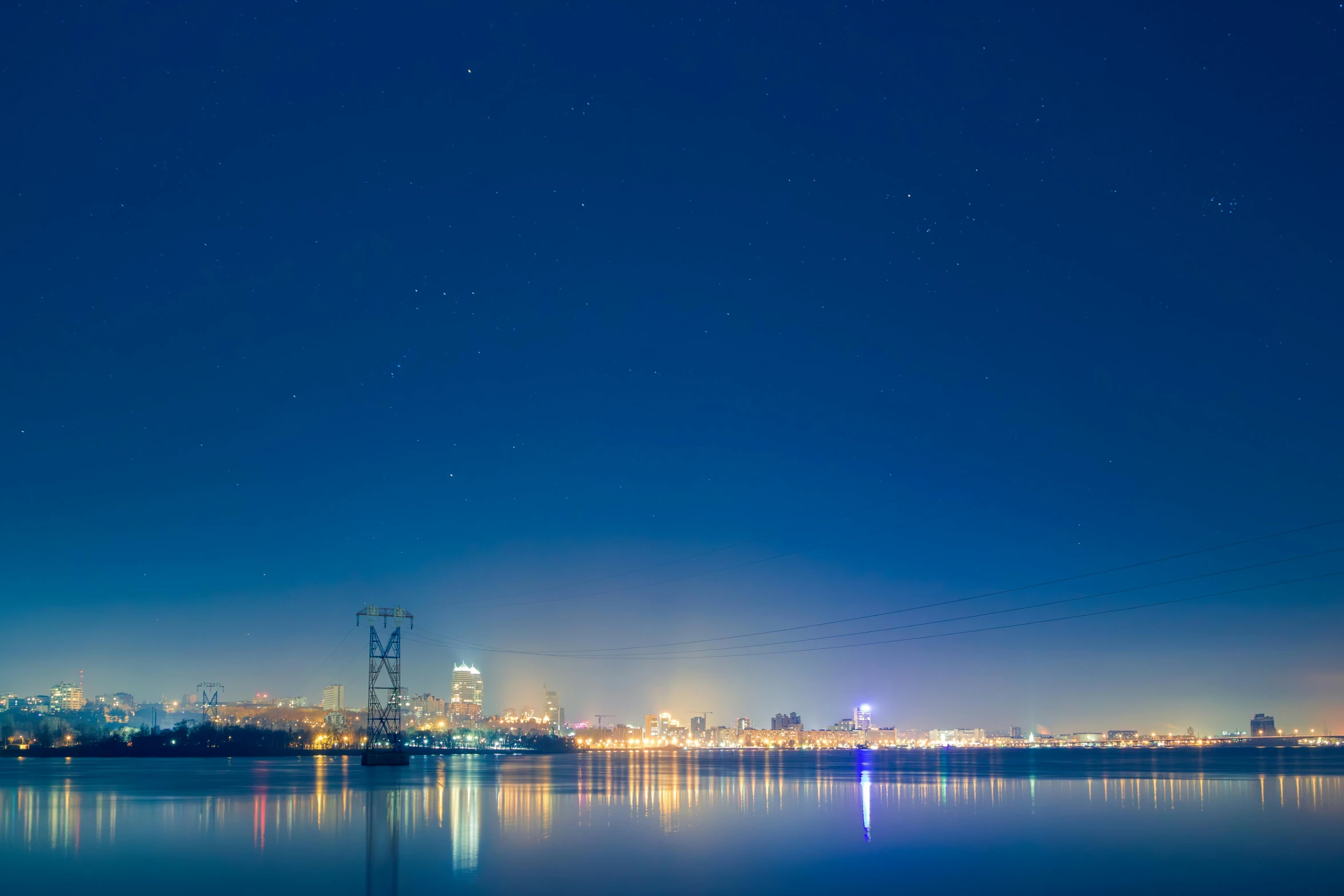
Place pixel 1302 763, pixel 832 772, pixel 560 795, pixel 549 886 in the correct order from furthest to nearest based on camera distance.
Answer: pixel 1302 763
pixel 832 772
pixel 560 795
pixel 549 886

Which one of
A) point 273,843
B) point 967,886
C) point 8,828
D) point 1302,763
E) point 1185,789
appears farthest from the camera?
point 1302,763

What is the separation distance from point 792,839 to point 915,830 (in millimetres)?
6760

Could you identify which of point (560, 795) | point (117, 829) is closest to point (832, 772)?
point (560, 795)

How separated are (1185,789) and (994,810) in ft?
87.3

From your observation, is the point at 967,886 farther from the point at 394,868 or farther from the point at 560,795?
the point at 560,795

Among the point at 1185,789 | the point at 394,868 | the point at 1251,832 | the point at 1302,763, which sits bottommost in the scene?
the point at 1302,763

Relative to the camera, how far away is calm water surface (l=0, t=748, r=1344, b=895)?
26.0 metres

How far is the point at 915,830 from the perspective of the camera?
129 feet

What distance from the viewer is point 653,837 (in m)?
34.8

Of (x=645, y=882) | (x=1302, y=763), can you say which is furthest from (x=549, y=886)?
(x=1302, y=763)

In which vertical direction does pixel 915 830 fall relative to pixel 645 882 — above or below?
below

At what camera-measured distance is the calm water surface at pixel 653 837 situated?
1022 inches

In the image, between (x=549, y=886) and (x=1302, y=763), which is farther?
(x=1302, y=763)

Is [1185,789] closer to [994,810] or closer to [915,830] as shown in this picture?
[994,810]
